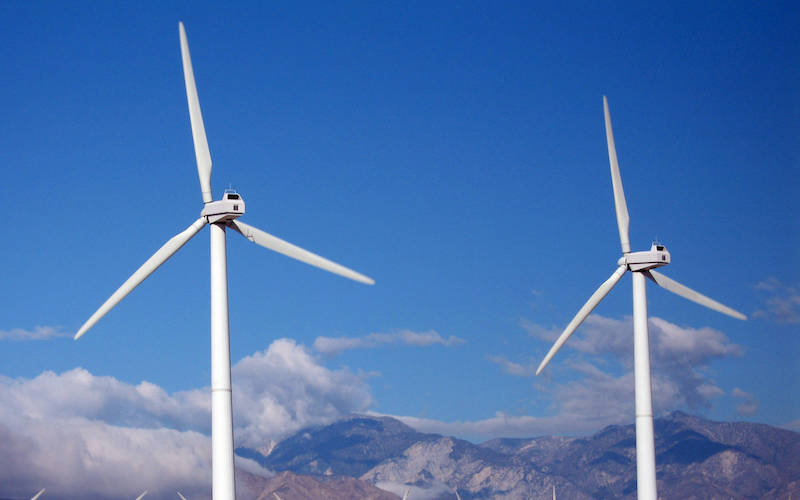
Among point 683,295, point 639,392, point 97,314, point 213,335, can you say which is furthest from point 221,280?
point 683,295

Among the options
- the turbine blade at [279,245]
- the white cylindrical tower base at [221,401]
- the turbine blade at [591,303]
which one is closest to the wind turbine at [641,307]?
the turbine blade at [591,303]

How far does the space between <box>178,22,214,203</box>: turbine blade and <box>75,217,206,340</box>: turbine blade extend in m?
2.53

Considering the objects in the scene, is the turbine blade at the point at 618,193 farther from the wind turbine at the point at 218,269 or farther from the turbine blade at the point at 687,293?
the wind turbine at the point at 218,269

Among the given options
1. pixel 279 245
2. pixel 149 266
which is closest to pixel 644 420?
pixel 279 245

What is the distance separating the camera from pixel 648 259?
92.8 metres

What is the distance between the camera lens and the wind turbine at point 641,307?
8994 centimetres

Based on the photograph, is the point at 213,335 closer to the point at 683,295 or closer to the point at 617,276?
the point at 617,276

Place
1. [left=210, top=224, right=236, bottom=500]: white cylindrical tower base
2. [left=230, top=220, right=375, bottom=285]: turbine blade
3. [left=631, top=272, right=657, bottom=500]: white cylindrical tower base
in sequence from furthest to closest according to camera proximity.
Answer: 1. [left=631, top=272, right=657, bottom=500]: white cylindrical tower base
2. [left=230, top=220, right=375, bottom=285]: turbine blade
3. [left=210, top=224, right=236, bottom=500]: white cylindrical tower base

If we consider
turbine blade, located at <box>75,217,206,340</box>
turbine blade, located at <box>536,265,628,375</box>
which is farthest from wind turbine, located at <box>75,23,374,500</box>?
turbine blade, located at <box>536,265,628,375</box>

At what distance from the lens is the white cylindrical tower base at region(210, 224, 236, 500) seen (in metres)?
69.3

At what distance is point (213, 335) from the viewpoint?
233 feet

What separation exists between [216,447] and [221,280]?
10498 millimetres

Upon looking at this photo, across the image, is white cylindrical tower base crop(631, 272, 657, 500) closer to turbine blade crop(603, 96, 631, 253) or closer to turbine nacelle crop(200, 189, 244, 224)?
turbine blade crop(603, 96, 631, 253)

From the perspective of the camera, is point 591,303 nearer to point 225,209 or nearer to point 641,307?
point 641,307
